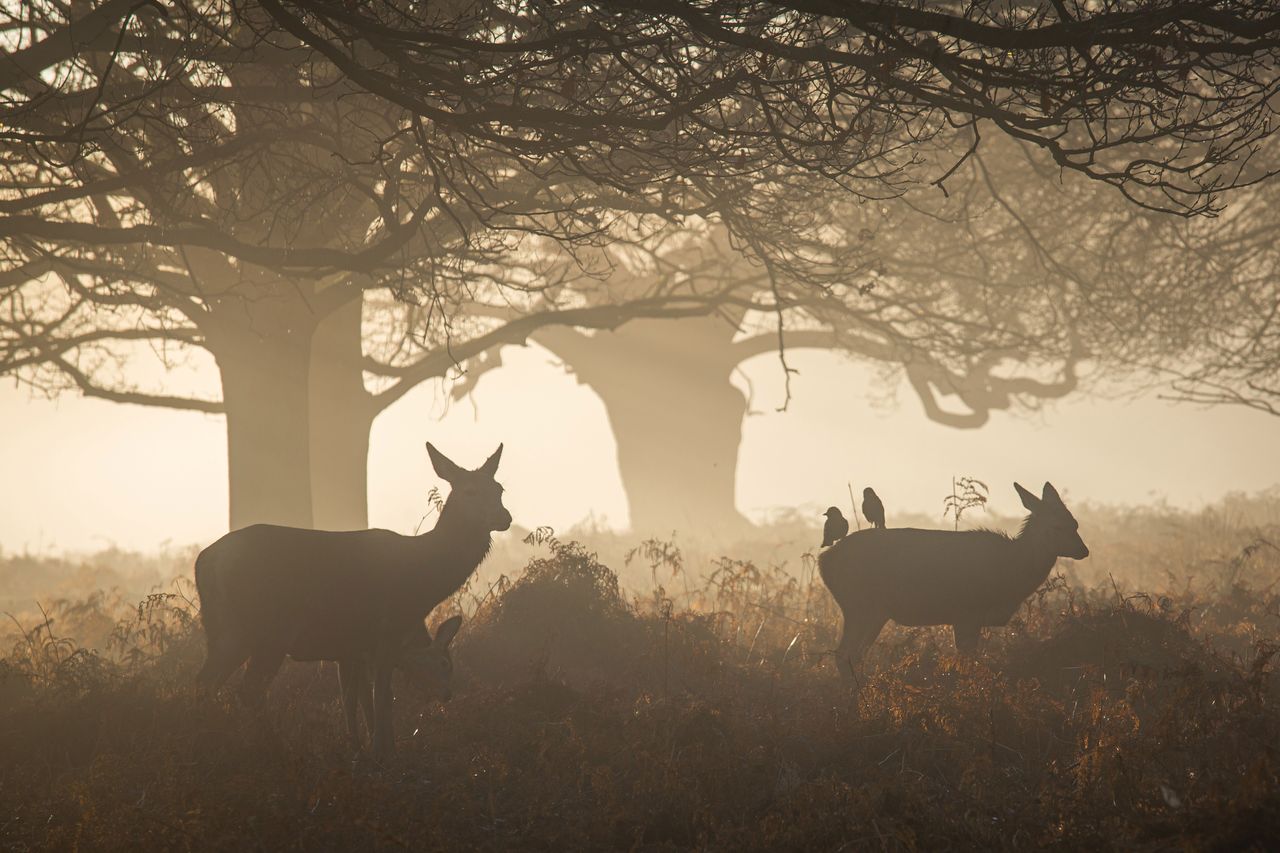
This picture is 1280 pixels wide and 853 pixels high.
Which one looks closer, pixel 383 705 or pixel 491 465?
pixel 383 705

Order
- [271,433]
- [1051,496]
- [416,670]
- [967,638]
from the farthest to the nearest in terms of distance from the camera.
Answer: [271,433], [1051,496], [967,638], [416,670]

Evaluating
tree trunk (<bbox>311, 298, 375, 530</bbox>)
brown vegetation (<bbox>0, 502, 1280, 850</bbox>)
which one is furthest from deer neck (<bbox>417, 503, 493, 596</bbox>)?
tree trunk (<bbox>311, 298, 375, 530</bbox>)

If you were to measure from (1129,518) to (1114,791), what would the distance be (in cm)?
1841

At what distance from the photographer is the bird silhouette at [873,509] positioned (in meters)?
Result: 9.93

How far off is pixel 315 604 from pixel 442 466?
156cm

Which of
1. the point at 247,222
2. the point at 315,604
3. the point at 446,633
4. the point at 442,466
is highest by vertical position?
the point at 247,222

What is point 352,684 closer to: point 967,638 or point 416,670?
point 416,670

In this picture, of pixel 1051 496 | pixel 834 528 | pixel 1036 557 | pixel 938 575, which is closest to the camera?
pixel 938 575

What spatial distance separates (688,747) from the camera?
22.5ft

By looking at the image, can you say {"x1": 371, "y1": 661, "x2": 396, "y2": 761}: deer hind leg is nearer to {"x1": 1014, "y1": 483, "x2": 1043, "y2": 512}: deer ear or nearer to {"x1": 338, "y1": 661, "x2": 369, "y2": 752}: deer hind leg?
{"x1": 338, "y1": 661, "x2": 369, "y2": 752}: deer hind leg

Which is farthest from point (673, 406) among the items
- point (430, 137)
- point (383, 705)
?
point (383, 705)

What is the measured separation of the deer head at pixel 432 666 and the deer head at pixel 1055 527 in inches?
217

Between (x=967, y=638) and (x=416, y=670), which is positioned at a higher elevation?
(x=967, y=638)

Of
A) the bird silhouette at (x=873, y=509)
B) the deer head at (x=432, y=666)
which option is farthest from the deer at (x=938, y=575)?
the deer head at (x=432, y=666)
